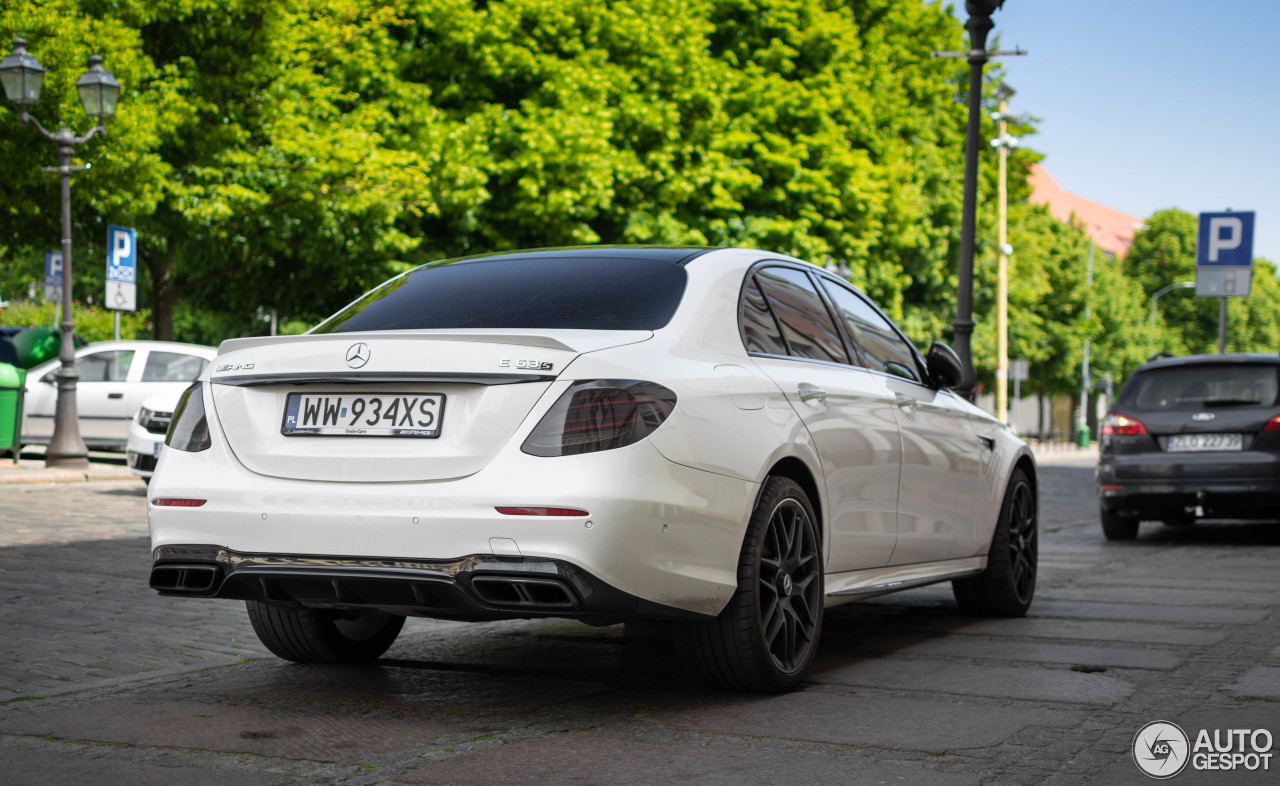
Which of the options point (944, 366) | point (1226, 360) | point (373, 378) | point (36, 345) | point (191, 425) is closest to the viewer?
point (373, 378)

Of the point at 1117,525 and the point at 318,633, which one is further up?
the point at 318,633

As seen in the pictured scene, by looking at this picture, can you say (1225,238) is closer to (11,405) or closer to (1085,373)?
(11,405)

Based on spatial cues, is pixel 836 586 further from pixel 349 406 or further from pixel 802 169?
pixel 802 169

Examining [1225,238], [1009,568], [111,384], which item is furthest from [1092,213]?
[1009,568]

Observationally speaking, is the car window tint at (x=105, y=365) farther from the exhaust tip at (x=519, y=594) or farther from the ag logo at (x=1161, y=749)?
the ag logo at (x=1161, y=749)

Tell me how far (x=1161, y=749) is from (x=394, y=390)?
98.4 inches

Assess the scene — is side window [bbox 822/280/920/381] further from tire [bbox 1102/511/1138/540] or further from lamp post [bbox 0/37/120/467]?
lamp post [bbox 0/37/120/467]

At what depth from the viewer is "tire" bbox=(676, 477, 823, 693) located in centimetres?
488

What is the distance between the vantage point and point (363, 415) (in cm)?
455

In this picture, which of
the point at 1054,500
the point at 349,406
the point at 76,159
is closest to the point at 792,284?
the point at 349,406

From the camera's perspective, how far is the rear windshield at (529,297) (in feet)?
16.2

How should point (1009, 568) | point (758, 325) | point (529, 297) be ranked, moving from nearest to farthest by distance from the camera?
1. point (529, 297)
2. point (758, 325)
3. point (1009, 568)

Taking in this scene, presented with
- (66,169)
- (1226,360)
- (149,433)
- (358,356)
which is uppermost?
(66,169)

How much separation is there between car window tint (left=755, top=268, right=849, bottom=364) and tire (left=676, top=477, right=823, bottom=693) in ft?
2.40
